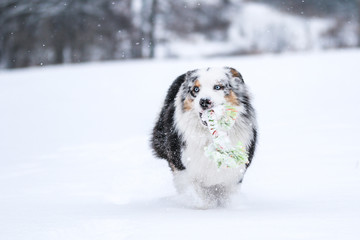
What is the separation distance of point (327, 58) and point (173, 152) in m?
11.5

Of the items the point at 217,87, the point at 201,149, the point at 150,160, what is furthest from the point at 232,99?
the point at 150,160

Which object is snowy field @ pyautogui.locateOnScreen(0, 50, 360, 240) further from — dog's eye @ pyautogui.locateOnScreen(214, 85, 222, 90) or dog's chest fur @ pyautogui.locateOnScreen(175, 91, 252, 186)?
dog's eye @ pyautogui.locateOnScreen(214, 85, 222, 90)

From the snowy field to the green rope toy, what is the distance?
17.6 inches

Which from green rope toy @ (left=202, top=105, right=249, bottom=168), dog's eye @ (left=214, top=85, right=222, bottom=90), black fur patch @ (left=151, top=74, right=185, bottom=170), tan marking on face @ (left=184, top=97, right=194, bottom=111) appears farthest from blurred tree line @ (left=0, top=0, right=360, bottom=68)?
green rope toy @ (left=202, top=105, right=249, bottom=168)

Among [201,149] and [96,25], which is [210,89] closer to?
[201,149]

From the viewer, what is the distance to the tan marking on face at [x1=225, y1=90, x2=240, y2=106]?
4.50m

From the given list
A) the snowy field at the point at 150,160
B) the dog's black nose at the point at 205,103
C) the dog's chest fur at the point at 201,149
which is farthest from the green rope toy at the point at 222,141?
the snowy field at the point at 150,160

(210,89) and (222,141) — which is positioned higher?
(210,89)

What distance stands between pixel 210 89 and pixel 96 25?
2104 cm

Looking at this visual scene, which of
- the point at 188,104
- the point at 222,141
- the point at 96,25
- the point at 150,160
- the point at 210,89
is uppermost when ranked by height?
the point at 96,25

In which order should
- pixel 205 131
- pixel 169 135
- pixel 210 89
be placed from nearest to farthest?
1. pixel 210 89
2. pixel 205 131
3. pixel 169 135

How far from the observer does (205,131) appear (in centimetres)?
455

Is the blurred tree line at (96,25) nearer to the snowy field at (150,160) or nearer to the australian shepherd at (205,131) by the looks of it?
the snowy field at (150,160)

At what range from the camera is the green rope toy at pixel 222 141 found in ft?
14.0
